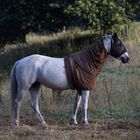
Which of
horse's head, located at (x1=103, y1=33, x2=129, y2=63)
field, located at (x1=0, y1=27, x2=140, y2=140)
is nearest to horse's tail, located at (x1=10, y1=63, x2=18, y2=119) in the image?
field, located at (x1=0, y1=27, x2=140, y2=140)

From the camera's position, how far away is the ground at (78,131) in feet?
26.5

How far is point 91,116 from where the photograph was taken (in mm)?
10711

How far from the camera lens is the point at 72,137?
26.5ft

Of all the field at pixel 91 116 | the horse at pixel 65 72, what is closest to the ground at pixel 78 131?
the field at pixel 91 116

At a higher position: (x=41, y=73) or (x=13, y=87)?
(x=41, y=73)

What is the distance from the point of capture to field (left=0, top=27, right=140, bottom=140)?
27.4 ft

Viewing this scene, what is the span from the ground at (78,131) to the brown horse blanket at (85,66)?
0.84m

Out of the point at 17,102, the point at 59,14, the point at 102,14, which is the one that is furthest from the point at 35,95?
the point at 59,14

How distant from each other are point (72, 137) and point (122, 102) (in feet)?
12.5

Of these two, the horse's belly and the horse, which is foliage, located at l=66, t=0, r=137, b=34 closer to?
the horse

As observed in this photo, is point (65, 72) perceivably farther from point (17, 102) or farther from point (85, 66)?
point (17, 102)

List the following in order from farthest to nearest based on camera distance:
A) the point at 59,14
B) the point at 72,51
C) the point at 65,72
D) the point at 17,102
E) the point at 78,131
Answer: the point at 72,51, the point at 59,14, the point at 17,102, the point at 65,72, the point at 78,131

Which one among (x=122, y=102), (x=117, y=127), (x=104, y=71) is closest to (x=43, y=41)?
(x=104, y=71)

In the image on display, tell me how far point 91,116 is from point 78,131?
6.12ft
